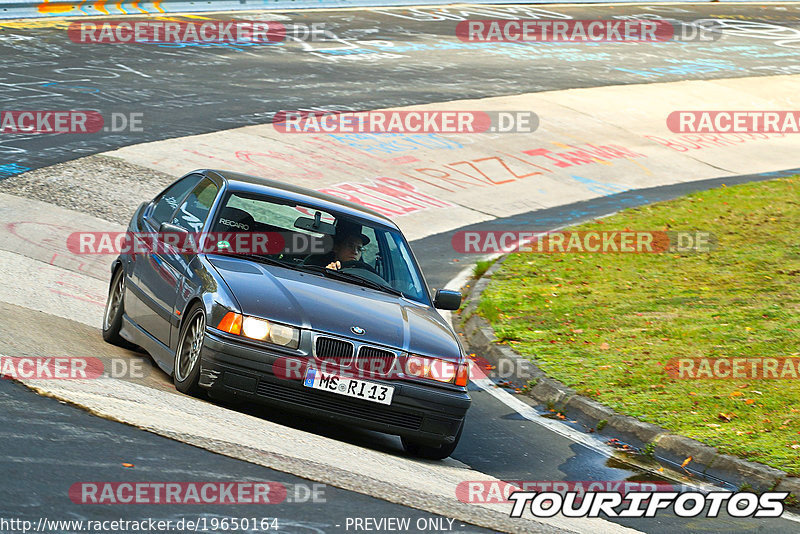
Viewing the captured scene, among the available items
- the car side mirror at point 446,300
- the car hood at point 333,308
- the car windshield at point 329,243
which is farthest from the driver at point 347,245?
the car side mirror at point 446,300

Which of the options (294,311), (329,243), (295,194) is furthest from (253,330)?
(295,194)

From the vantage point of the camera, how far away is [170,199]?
29.9 ft

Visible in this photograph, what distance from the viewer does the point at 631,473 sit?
25.7 feet

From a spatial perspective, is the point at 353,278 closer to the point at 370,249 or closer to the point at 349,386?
the point at 370,249

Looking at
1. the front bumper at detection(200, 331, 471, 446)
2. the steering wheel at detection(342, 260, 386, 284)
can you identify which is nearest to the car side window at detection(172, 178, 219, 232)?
the steering wheel at detection(342, 260, 386, 284)

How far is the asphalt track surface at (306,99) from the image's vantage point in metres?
5.57

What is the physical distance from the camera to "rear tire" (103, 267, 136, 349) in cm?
874

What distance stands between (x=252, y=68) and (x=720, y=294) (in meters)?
→ 14.9

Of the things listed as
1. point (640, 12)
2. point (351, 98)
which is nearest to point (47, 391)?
point (351, 98)

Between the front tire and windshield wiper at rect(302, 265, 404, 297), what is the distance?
3.19 feet

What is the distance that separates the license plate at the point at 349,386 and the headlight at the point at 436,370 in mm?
216

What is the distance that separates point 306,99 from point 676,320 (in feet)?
41.6

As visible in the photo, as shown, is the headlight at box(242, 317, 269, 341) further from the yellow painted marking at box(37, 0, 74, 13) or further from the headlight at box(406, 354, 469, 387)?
the yellow painted marking at box(37, 0, 74, 13)

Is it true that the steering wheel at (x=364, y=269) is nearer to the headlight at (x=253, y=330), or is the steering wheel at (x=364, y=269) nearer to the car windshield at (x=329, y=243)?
the car windshield at (x=329, y=243)
